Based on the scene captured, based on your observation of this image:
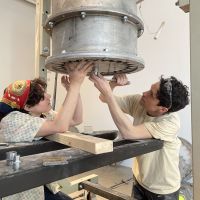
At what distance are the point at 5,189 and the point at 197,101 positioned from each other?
Result: 0.49 m

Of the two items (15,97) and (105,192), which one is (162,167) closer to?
(105,192)

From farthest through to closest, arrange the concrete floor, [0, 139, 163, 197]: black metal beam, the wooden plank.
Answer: the concrete floor → the wooden plank → [0, 139, 163, 197]: black metal beam

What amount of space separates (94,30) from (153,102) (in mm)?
646

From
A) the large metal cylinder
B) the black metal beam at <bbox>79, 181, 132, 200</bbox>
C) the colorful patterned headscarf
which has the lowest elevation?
the black metal beam at <bbox>79, 181, 132, 200</bbox>

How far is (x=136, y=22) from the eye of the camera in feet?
2.98

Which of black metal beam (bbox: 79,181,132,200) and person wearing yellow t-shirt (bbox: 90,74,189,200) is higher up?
person wearing yellow t-shirt (bbox: 90,74,189,200)

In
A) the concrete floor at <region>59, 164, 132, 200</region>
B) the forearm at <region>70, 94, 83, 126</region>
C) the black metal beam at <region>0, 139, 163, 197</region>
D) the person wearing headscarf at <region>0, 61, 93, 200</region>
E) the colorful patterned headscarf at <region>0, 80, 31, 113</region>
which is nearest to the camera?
the black metal beam at <region>0, 139, 163, 197</region>

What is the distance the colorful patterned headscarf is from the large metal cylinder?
0.34m

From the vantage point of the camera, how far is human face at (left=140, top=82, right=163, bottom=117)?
1.32 m

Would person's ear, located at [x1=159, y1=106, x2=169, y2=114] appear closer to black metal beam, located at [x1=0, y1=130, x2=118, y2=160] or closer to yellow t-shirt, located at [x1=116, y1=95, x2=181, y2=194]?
yellow t-shirt, located at [x1=116, y1=95, x2=181, y2=194]

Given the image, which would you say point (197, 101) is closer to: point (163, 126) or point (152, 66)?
point (163, 126)

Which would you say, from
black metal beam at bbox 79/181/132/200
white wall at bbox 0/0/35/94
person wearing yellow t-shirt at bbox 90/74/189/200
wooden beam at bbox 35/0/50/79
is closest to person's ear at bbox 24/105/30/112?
wooden beam at bbox 35/0/50/79

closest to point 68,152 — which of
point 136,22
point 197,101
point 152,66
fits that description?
point 197,101

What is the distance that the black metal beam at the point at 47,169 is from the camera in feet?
1.76
